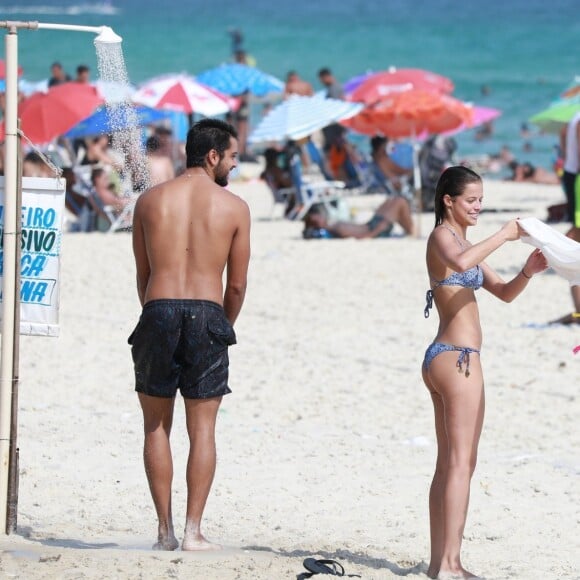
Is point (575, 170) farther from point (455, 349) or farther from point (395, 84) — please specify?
point (395, 84)

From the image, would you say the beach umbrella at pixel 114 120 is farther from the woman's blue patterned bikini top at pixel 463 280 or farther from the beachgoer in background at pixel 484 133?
the beachgoer in background at pixel 484 133

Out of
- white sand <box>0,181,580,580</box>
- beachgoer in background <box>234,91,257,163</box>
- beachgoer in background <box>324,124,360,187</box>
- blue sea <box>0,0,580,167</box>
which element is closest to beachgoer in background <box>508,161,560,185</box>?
blue sea <box>0,0,580,167</box>

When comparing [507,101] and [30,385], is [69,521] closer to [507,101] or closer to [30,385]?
[30,385]

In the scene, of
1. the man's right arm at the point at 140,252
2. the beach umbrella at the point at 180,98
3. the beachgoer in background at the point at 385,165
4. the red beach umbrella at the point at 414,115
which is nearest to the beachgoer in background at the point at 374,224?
the red beach umbrella at the point at 414,115

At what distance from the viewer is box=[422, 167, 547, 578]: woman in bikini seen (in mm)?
4078

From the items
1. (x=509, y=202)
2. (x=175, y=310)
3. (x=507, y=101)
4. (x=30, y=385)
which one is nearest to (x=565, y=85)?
(x=507, y=101)

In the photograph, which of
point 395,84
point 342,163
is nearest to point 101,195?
point 342,163

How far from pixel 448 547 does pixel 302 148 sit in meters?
12.8

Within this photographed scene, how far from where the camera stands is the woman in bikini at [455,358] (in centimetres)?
408

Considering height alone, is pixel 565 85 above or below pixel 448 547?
above

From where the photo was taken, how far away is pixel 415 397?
714 centimetres

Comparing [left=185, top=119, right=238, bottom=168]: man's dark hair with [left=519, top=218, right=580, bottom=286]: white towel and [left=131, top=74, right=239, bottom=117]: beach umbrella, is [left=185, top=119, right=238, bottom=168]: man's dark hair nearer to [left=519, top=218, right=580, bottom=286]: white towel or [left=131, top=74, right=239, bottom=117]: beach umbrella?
[left=519, top=218, right=580, bottom=286]: white towel

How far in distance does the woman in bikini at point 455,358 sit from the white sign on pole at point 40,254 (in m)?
1.40

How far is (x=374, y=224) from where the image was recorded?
44.2 ft
